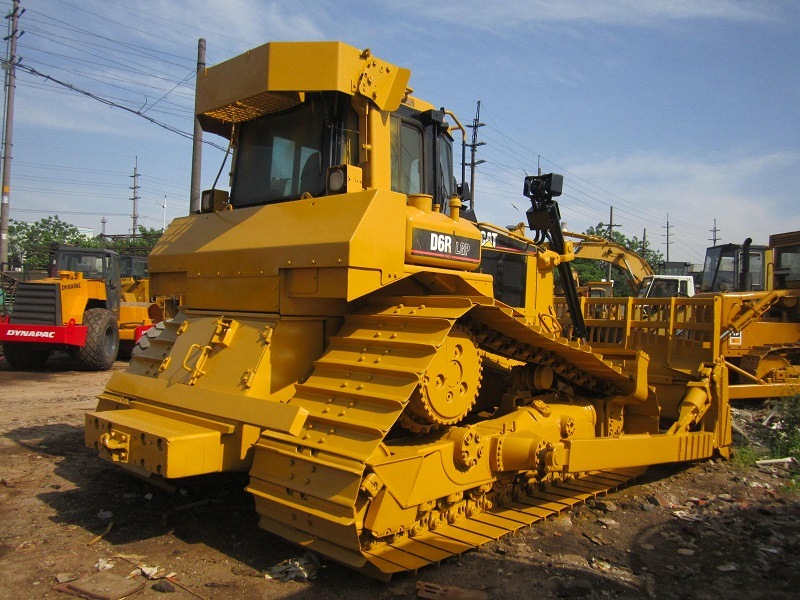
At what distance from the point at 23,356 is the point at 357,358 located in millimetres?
12227

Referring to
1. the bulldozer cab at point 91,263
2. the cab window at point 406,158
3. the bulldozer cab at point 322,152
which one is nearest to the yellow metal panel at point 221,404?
the bulldozer cab at point 322,152

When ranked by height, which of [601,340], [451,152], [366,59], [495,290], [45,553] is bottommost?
[45,553]

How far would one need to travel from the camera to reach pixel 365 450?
3545mm

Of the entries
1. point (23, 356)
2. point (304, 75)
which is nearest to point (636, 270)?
point (304, 75)

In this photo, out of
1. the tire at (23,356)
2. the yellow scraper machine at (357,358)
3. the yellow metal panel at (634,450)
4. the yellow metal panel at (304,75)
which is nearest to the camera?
the yellow scraper machine at (357,358)

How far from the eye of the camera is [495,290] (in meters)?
6.27

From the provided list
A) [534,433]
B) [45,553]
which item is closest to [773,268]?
[534,433]

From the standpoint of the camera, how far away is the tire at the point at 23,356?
13.6 metres

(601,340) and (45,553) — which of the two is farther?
(601,340)

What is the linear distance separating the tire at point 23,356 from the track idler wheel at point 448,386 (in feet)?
40.1

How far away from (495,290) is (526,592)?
9.96 ft

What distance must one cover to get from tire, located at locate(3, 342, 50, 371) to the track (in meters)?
11.7

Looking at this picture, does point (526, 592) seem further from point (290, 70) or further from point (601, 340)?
point (601, 340)

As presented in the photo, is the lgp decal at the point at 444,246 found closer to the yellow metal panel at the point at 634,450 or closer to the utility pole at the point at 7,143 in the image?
the yellow metal panel at the point at 634,450
